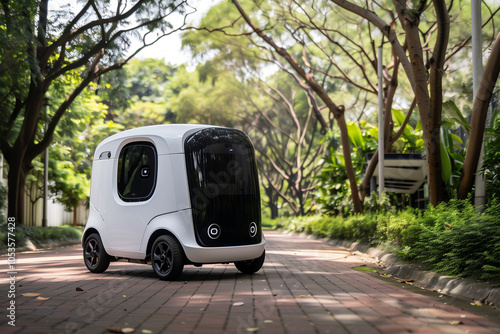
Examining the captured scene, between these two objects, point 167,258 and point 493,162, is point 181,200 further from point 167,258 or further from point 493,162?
point 493,162

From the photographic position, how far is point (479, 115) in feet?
39.1

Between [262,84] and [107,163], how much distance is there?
2977 centimetres

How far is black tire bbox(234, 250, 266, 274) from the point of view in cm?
1103

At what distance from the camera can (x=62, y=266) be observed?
1315cm

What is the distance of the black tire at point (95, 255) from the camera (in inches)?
445

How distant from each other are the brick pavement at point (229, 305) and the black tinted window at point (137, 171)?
4.60 ft

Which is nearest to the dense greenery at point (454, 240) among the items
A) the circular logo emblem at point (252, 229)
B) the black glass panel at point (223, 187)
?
the circular logo emblem at point (252, 229)

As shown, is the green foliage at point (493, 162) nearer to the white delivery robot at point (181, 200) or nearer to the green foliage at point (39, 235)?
the white delivery robot at point (181, 200)

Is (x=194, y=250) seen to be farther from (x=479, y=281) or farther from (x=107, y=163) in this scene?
(x=479, y=281)

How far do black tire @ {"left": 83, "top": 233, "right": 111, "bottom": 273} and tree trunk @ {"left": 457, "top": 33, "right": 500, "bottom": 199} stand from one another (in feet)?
22.9

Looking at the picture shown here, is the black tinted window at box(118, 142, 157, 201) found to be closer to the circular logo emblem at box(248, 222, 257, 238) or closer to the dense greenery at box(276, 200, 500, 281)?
the circular logo emblem at box(248, 222, 257, 238)

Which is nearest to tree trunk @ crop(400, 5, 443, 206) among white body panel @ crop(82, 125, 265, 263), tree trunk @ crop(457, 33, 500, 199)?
tree trunk @ crop(457, 33, 500, 199)

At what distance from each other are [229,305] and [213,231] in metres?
2.88

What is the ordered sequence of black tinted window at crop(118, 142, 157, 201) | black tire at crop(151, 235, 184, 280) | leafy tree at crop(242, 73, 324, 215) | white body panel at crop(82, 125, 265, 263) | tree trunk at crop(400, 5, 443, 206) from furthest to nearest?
leafy tree at crop(242, 73, 324, 215) → tree trunk at crop(400, 5, 443, 206) → black tinted window at crop(118, 142, 157, 201) → white body panel at crop(82, 125, 265, 263) → black tire at crop(151, 235, 184, 280)
